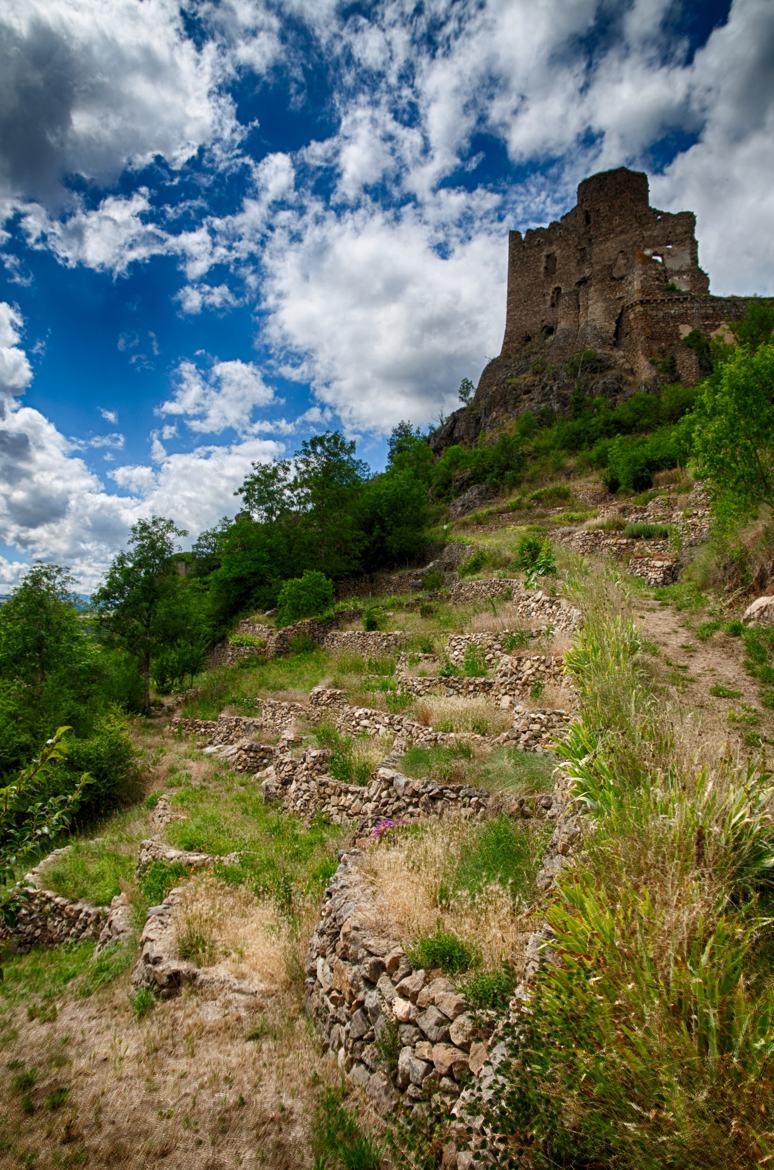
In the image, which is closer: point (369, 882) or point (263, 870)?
point (369, 882)

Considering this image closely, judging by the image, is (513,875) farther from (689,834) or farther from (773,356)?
(773,356)

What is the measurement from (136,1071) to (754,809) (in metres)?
5.47

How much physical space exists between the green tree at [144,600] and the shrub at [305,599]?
475cm

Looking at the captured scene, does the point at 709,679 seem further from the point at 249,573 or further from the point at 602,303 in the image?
the point at 602,303

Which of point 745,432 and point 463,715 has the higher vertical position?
A: point 745,432

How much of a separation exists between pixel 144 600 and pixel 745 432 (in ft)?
72.6

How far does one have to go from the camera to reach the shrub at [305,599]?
25297mm

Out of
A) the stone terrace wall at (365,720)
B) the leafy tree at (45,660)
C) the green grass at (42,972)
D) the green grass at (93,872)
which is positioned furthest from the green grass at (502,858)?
the leafy tree at (45,660)

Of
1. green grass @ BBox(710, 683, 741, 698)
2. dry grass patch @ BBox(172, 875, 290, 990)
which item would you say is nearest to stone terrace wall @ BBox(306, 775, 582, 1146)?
dry grass patch @ BBox(172, 875, 290, 990)

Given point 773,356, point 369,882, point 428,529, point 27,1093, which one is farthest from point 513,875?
point 428,529

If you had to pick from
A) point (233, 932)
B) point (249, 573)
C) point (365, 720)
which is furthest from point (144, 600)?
point (233, 932)

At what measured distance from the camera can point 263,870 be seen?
7668 mm

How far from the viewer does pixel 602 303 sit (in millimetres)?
39781

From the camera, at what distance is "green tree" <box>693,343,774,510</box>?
10055 millimetres
